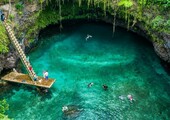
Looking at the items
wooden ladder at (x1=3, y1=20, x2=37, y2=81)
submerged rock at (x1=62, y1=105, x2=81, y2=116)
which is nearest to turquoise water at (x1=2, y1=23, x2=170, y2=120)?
submerged rock at (x1=62, y1=105, x2=81, y2=116)

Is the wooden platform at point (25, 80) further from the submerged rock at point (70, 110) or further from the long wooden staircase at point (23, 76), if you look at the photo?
the submerged rock at point (70, 110)

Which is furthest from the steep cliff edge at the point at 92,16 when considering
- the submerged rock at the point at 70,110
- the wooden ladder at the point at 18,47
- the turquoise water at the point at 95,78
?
the submerged rock at the point at 70,110

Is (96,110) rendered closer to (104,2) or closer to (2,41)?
(2,41)

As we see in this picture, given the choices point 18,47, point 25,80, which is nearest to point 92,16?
point 18,47

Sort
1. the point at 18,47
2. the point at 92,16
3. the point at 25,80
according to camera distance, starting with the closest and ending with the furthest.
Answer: the point at 25,80 < the point at 18,47 < the point at 92,16

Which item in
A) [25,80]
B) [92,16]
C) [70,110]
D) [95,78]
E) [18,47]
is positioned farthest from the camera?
[92,16]

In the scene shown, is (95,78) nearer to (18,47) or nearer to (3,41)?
(18,47)

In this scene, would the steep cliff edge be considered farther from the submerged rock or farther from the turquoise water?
the submerged rock
